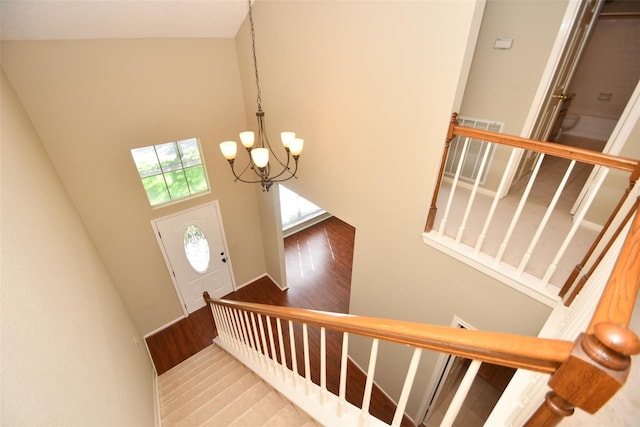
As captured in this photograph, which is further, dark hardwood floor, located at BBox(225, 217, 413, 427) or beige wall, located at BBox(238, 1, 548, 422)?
dark hardwood floor, located at BBox(225, 217, 413, 427)

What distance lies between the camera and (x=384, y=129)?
245 centimetres

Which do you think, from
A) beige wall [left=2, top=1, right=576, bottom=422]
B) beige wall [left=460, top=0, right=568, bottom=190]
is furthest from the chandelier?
beige wall [left=460, top=0, right=568, bottom=190]

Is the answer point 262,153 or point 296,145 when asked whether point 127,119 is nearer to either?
point 262,153

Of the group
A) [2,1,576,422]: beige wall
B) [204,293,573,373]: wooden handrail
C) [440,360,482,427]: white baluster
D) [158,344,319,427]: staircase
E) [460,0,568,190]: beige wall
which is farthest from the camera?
[460,0,568,190]: beige wall

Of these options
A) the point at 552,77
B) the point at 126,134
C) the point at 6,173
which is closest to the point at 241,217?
the point at 126,134

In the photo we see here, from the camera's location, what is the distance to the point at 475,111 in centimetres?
320

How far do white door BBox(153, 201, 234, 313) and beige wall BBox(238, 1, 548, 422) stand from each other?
78.4 inches

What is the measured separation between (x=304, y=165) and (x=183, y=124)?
5.75ft

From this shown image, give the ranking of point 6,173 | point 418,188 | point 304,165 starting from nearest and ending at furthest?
1. point 6,173
2. point 418,188
3. point 304,165

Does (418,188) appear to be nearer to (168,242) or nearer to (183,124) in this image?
(183,124)

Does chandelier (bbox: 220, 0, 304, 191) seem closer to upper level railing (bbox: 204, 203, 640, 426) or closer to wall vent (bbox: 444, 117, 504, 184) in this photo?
upper level railing (bbox: 204, 203, 640, 426)

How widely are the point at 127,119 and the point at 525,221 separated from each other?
14.7 feet

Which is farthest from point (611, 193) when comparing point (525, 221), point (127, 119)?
point (127, 119)

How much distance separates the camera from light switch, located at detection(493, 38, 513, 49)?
2.75 meters
